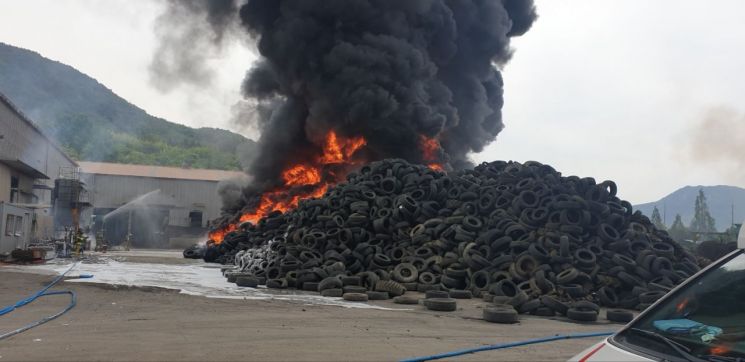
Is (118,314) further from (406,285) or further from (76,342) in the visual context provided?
(406,285)

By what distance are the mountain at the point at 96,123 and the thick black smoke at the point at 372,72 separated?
818 centimetres

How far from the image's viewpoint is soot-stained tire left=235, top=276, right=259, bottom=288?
14539 millimetres

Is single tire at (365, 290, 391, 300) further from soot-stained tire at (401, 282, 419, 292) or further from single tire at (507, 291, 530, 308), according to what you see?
single tire at (507, 291, 530, 308)

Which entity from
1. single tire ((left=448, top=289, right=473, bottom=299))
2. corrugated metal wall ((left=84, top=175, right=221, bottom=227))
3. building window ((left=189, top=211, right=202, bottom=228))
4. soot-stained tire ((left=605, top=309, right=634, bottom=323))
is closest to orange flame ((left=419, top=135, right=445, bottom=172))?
single tire ((left=448, top=289, right=473, bottom=299))

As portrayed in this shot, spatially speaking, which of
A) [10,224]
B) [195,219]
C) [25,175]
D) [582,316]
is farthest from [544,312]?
[195,219]

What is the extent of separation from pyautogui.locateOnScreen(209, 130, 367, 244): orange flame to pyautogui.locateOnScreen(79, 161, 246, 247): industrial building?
1474 cm

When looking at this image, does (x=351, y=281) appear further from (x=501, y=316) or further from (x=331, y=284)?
(x=501, y=316)

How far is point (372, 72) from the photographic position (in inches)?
1266

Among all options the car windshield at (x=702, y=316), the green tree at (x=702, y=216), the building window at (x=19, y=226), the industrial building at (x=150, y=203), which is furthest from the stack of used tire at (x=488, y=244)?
the green tree at (x=702, y=216)

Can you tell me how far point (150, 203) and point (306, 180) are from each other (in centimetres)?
2309

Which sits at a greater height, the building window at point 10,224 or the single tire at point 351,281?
the building window at point 10,224

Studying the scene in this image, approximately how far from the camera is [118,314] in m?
9.34

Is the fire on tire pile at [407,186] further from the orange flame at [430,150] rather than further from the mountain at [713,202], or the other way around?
the mountain at [713,202]

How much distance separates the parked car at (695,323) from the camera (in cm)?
260
